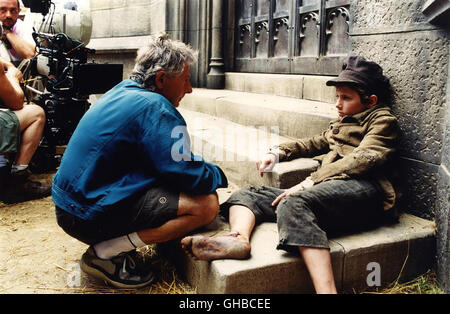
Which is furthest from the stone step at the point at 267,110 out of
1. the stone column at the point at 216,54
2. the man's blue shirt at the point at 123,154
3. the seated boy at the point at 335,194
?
the man's blue shirt at the point at 123,154

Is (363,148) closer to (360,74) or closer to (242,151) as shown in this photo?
(360,74)

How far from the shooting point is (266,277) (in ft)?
6.73

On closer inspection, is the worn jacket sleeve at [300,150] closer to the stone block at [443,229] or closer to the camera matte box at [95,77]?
the stone block at [443,229]

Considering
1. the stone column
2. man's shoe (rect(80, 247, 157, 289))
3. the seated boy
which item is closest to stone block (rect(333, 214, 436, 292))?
the seated boy

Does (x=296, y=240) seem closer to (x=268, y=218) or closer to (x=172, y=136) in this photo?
(x=268, y=218)

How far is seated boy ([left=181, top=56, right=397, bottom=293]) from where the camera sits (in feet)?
6.77

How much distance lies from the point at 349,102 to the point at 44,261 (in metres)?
1.94

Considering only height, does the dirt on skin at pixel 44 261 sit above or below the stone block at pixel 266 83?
below

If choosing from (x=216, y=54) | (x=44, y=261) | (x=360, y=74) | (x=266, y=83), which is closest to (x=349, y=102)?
(x=360, y=74)

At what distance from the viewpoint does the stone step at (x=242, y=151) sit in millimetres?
2803

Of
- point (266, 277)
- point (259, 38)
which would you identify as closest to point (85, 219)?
point (266, 277)

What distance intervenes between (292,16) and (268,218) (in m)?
2.80

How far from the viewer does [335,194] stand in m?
2.27

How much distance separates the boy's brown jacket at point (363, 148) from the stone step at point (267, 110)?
2.08 feet
